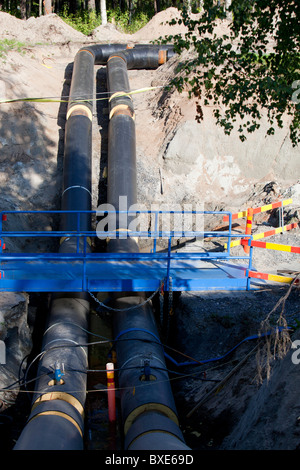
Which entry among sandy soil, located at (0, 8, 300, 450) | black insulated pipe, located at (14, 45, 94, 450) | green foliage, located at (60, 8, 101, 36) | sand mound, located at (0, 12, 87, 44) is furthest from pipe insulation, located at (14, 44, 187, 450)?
green foliage, located at (60, 8, 101, 36)

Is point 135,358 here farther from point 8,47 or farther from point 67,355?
point 8,47

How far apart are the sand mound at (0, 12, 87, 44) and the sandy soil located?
5cm

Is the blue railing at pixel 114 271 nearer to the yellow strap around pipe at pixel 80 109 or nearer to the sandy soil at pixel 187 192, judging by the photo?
the sandy soil at pixel 187 192

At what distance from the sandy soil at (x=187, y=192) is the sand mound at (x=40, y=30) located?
0.05 m

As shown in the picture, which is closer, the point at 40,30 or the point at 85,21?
the point at 40,30

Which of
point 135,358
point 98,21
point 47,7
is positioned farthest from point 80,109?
point 98,21

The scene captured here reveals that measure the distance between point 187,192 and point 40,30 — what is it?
1332 cm

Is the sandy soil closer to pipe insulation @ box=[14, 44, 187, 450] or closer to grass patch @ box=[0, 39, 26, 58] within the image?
grass patch @ box=[0, 39, 26, 58]

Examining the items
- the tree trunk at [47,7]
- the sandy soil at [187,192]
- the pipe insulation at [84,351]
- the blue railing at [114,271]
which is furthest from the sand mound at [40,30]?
the blue railing at [114,271]

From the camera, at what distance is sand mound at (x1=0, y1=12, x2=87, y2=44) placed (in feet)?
69.3

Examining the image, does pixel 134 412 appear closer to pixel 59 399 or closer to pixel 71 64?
pixel 59 399

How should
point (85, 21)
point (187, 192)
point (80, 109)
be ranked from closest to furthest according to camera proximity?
1. point (80, 109)
2. point (187, 192)
3. point (85, 21)

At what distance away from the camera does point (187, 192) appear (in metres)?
14.0

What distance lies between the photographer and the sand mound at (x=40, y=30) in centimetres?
2111
